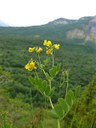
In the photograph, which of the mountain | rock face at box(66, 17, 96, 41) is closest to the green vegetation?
rock face at box(66, 17, 96, 41)

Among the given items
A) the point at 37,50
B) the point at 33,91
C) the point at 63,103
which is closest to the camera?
the point at 63,103

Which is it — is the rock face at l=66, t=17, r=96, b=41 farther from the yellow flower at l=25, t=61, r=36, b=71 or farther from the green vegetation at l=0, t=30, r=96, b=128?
the yellow flower at l=25, t=61, r=36, b=71

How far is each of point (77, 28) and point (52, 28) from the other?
12058 millimetres

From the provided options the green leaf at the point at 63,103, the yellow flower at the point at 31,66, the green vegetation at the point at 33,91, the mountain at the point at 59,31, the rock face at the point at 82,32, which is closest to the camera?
the green leaf at the point at 63,103

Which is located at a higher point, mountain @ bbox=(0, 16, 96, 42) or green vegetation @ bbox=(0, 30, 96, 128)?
green vegetation @ bbox=(0, 30, 96, 128)

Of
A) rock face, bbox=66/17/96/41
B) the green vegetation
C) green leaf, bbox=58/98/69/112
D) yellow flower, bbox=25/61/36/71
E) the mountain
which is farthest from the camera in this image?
rock face, bbox=66/17/96/41

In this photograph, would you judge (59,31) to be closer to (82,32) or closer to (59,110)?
(82,32)

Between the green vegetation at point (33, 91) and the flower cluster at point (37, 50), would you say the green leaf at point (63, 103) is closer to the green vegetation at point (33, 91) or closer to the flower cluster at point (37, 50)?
the green vegetation at point (33, 91)

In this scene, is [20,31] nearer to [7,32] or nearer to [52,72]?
[7,32]

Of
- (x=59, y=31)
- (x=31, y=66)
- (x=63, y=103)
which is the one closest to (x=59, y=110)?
(x=63, y=103)

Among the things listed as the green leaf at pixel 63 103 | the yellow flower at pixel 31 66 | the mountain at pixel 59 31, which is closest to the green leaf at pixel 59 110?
the green leaf at pixel 63 103

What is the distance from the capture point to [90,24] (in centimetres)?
16300

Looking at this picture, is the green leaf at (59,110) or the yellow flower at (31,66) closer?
the green leaf at (59,110)

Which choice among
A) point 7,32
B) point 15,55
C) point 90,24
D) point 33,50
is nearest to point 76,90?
point 33,50
